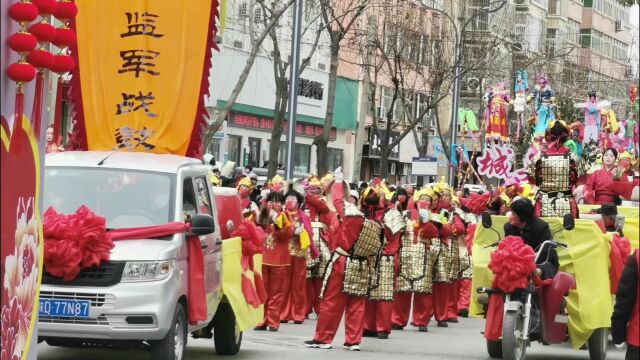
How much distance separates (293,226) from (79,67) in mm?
5406

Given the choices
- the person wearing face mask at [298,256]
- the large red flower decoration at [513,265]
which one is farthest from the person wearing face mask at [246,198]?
the large red flower decoration at [513,265]

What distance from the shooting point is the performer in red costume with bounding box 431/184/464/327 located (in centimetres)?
2019

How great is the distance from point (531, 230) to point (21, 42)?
9543mm

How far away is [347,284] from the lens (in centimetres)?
1571

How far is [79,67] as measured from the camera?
14117mm

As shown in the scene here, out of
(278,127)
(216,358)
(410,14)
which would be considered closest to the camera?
(216,358)

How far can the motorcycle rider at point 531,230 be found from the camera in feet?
45.6

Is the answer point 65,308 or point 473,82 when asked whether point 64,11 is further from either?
point 473,82

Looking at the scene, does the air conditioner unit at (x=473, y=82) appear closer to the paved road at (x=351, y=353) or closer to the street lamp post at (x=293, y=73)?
the street lamp post at (x=293, y=73)

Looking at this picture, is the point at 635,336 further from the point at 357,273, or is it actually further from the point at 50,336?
the point at 357,273

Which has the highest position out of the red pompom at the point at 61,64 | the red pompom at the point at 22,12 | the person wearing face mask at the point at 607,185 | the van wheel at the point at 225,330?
the red pompom at the point at 22,12

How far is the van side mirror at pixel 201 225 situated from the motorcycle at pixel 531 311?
10.6 feet

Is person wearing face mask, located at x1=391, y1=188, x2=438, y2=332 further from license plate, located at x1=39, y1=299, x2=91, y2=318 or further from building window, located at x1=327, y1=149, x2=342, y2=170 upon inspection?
building window, located at x1=327, y1=149, x2=342, y2=170

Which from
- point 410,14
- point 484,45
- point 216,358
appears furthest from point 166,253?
point 484,45
